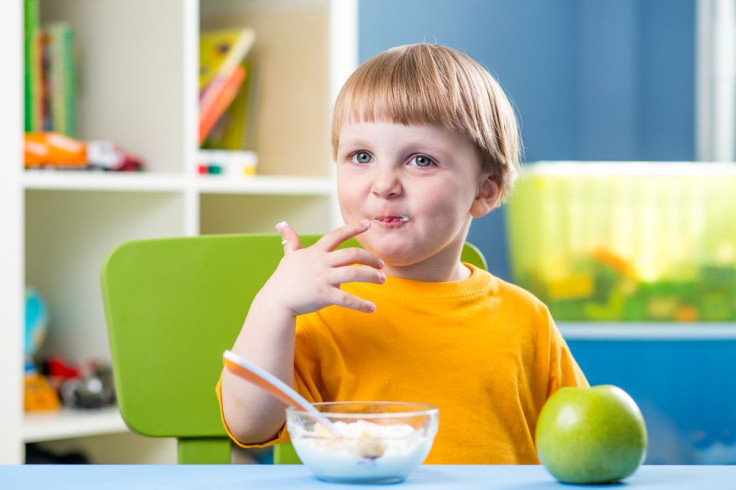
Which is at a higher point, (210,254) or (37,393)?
(210,254)

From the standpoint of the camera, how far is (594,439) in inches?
24.9

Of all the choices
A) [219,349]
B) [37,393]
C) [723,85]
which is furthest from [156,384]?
[723,85]

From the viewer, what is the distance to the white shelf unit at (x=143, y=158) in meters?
1.77

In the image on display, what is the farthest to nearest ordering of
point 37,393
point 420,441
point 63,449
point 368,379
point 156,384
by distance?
point 63,449, point 37,393, point 156,384, point 368,379, point 420,441

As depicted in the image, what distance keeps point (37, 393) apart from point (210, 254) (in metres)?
0.97

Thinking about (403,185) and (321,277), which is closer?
(321,277)

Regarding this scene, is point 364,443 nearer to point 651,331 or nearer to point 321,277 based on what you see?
point 321,277

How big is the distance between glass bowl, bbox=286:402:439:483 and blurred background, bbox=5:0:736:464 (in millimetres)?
1193

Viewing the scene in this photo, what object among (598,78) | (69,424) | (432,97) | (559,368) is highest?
(598,78)

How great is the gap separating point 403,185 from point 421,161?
0.13ft

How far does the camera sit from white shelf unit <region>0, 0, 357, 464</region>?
177cm

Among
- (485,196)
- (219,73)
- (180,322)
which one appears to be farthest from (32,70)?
(485,196)

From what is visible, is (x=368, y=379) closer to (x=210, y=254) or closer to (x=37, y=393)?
(x=210, y=254)

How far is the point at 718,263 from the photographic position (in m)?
2.54
